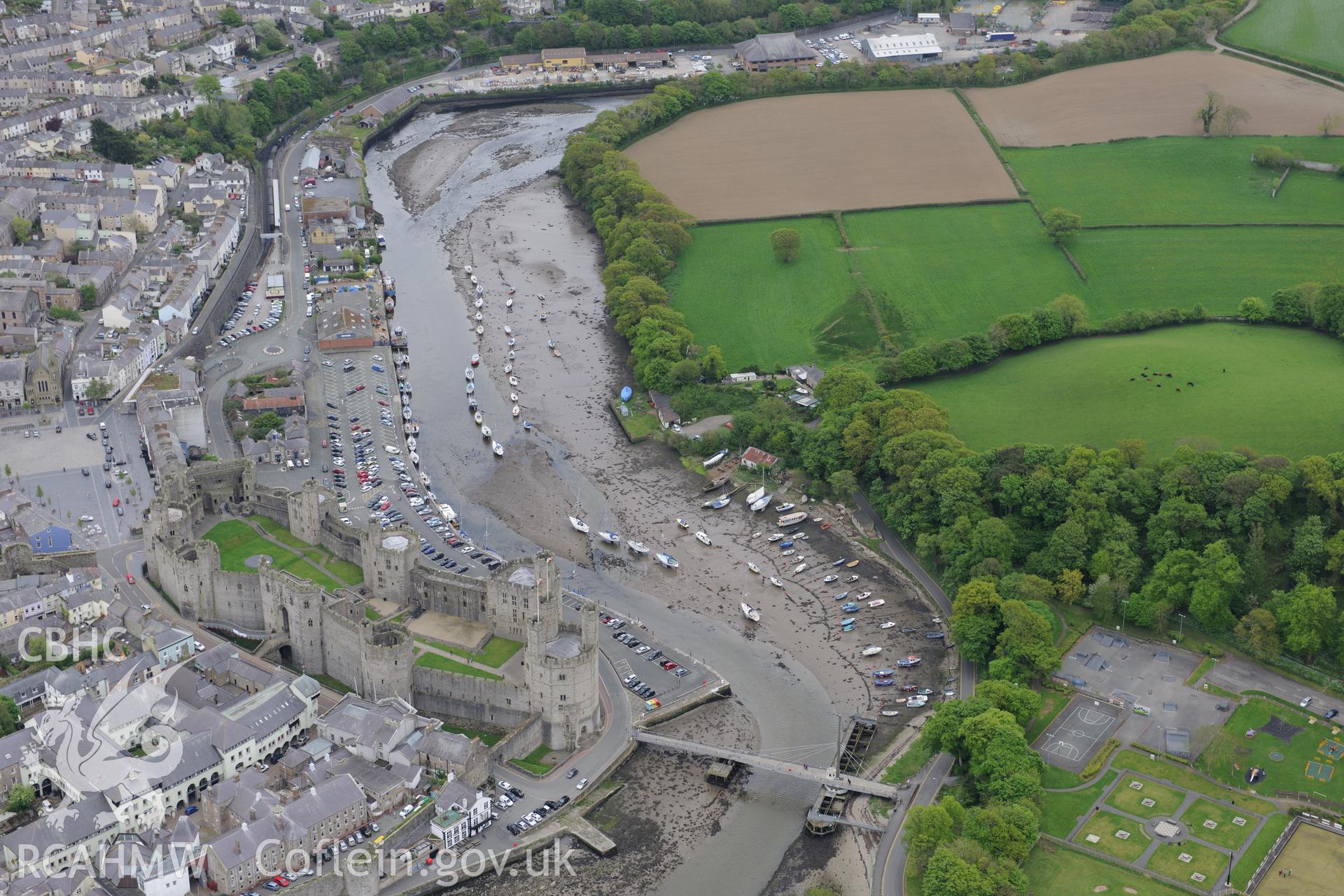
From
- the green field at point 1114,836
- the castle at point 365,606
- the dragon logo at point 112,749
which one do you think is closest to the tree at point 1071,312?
the castle at point 365,606

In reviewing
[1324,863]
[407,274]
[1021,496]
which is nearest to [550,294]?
[407,274]

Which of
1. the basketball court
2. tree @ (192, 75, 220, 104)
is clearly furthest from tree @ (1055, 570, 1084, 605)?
tree @ (192, 75, 220, 104)

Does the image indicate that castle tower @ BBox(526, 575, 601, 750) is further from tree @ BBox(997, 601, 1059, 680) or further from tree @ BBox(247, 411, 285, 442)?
tree @ BBox(247, 411, 285, 442)

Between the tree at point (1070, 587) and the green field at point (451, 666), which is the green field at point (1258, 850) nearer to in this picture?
the tree at point (1070, 587)

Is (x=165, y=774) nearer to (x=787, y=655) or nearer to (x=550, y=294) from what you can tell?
(x=787, y=655)

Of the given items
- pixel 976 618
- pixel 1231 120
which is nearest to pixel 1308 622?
pixel 976 618

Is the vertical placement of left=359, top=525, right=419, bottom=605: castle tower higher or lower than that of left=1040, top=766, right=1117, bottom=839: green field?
higher

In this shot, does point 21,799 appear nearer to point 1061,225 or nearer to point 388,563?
point 388,563

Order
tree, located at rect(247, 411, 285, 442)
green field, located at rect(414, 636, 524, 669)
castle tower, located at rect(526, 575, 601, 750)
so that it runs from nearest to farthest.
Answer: castle tower, located at rect(526, 575, 601, 750) < green field, located at rect(414, 636, 524, 669) < tree, located at rect(247, 411, 285, 442)
